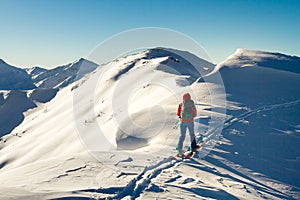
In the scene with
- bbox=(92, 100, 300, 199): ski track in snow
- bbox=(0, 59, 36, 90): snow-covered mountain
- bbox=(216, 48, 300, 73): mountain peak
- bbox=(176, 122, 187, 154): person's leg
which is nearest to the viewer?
bbox=(92, 100, 300, 199): ski track in snow

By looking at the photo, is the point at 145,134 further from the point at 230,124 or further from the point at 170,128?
the point at 230,124

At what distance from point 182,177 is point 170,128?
8.26m

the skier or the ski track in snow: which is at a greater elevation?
the skier

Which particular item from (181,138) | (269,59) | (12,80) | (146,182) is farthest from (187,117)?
(12,80)

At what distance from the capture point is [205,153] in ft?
A: 48.4

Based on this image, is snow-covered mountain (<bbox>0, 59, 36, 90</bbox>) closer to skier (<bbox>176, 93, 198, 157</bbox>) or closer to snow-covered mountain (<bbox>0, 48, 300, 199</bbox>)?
snow-covered mountain (<bbox>0, 48, 300, 199</bbox>)

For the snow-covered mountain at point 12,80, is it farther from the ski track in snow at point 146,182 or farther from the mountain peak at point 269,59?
the ski track in snow at point 146,182

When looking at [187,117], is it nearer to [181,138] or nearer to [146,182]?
[181,138]

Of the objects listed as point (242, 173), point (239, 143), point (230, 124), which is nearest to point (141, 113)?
point (230, 124)

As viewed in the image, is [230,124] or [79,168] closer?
[79,168]

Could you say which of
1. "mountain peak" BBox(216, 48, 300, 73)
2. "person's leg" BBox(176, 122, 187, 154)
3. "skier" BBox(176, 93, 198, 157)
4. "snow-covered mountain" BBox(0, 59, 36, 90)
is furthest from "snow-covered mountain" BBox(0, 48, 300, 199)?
"snow-covered mountain" BBox(0, 59, 36, 90)

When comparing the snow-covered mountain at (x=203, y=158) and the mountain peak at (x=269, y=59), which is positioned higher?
the mountain peak at (x=269, y=59)

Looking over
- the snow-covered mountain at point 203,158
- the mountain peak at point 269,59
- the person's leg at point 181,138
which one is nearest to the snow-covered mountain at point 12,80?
the mountain peak at point 269,59

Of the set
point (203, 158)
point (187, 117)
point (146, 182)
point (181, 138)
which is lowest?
point (203, 158)
